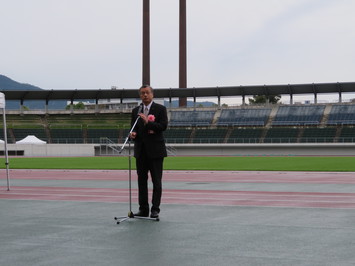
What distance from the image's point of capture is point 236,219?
30.2 ft

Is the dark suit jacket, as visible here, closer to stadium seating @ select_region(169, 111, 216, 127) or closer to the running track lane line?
the running track lane line

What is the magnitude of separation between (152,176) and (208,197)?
406cm

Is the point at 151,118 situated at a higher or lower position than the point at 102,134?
higher

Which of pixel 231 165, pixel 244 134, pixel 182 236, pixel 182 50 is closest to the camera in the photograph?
pixel 182 236

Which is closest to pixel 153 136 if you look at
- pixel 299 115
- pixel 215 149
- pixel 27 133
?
pixel 215 149

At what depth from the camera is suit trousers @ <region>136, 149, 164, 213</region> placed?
368 inches

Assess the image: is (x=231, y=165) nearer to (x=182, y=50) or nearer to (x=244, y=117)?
(x=244, y=117)

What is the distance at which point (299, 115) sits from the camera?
75750 millimetres

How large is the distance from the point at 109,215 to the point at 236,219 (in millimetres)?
2275

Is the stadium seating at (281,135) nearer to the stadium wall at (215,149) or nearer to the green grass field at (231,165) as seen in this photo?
the stadium wall at (215,149)

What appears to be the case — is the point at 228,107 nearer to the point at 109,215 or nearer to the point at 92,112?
the point at 92,112

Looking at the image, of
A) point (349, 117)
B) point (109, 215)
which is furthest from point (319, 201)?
point (349, 117)

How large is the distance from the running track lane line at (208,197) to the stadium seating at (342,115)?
59706 millimetres

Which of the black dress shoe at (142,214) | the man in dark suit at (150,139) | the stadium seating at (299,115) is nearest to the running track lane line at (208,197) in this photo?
the black dress shoe at (142,214)
